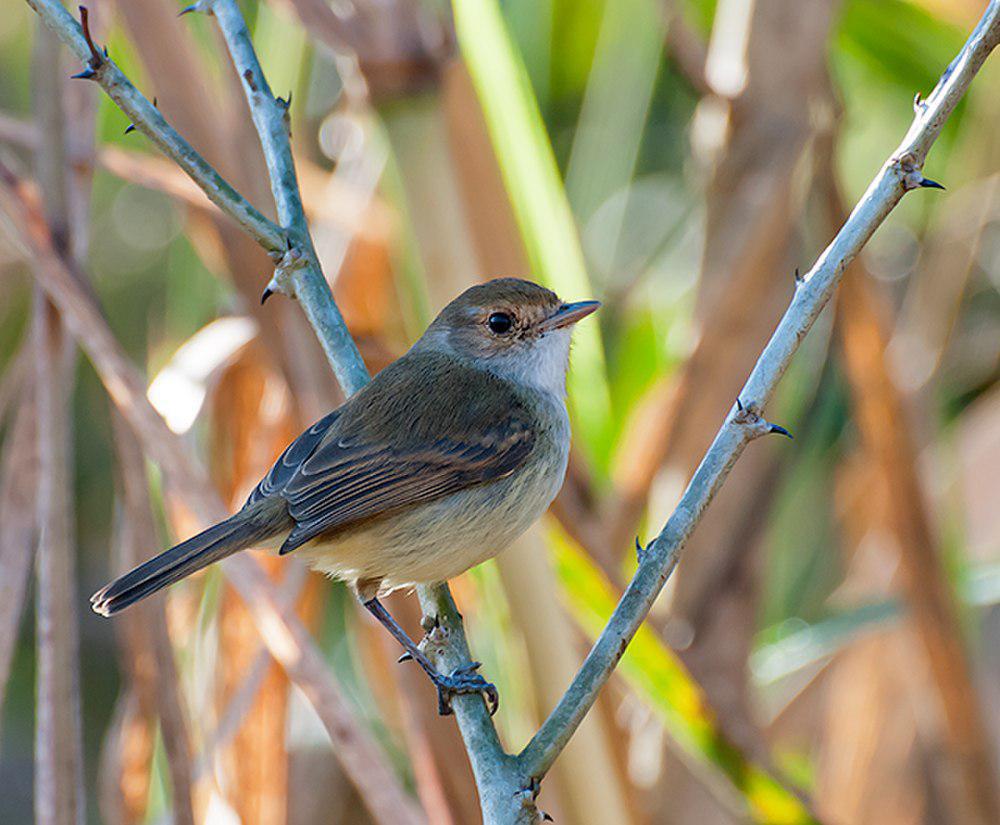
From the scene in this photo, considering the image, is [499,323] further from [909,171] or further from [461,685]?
[909,171]

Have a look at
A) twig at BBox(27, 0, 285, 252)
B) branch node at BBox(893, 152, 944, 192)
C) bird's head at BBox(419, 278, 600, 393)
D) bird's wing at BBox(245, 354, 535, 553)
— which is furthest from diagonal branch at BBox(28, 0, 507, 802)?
branch node at BBox(893, 152, 944, 192)

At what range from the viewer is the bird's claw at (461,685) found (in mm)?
1887

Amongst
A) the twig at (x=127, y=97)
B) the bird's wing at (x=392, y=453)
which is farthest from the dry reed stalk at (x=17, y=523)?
the twig at (x=127, y=97)

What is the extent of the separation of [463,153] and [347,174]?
0.56m

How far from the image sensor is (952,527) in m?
2.93

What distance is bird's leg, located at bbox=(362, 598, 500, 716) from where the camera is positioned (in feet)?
6.23

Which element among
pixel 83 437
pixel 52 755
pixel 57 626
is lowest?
pixel 52 755

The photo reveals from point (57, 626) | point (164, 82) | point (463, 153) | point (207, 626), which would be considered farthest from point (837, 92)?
point (57, 626)

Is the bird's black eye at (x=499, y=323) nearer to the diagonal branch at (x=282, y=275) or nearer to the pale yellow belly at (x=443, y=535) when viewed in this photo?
the pale yellow belly at (x=443, y=535)

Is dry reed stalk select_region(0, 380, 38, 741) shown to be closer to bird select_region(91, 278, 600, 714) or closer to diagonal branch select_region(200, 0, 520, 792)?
bird select_region(91, 278, 600, 714)

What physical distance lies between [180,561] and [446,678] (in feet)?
1.47

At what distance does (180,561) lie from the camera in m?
1.91

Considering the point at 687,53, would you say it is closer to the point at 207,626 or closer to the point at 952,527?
the point at 952,527

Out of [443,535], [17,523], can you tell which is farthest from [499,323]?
[17,523]
